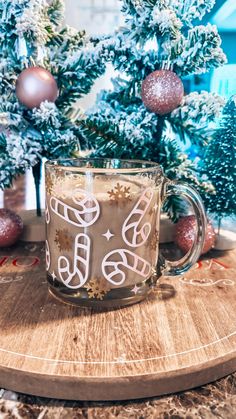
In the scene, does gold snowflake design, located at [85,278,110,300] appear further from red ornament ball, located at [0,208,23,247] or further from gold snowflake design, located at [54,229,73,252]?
red ornament ball, located at [0,208,23,247]

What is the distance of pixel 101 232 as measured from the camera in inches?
17.1

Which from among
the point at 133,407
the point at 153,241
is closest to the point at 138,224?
the point at 153,241

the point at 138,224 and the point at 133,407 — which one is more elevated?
the point at 138,224

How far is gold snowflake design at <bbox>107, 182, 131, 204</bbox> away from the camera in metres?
0.43

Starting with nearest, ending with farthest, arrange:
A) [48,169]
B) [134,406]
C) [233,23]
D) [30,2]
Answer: [134,406] → [48,169] → [30,2] → [233,23]

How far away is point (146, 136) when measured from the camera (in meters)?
0.63

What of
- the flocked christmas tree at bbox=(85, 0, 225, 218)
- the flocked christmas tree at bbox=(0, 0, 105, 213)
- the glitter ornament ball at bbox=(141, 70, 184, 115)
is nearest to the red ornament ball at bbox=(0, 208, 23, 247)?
the flocked christmas tree at bbox=(0, 0, 105, 213)

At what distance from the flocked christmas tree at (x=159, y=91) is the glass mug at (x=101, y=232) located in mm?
173

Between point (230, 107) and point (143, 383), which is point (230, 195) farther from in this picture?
point (143, 383)

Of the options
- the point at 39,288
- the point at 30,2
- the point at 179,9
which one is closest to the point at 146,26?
the point at 179,9

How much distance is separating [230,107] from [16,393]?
0.50 m

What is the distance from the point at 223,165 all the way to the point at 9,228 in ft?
1.15

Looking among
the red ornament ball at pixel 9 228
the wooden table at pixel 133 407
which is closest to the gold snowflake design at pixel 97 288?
the wooden table at pixel 133 407

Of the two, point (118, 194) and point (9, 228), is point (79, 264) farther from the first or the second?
point (9, 228)
